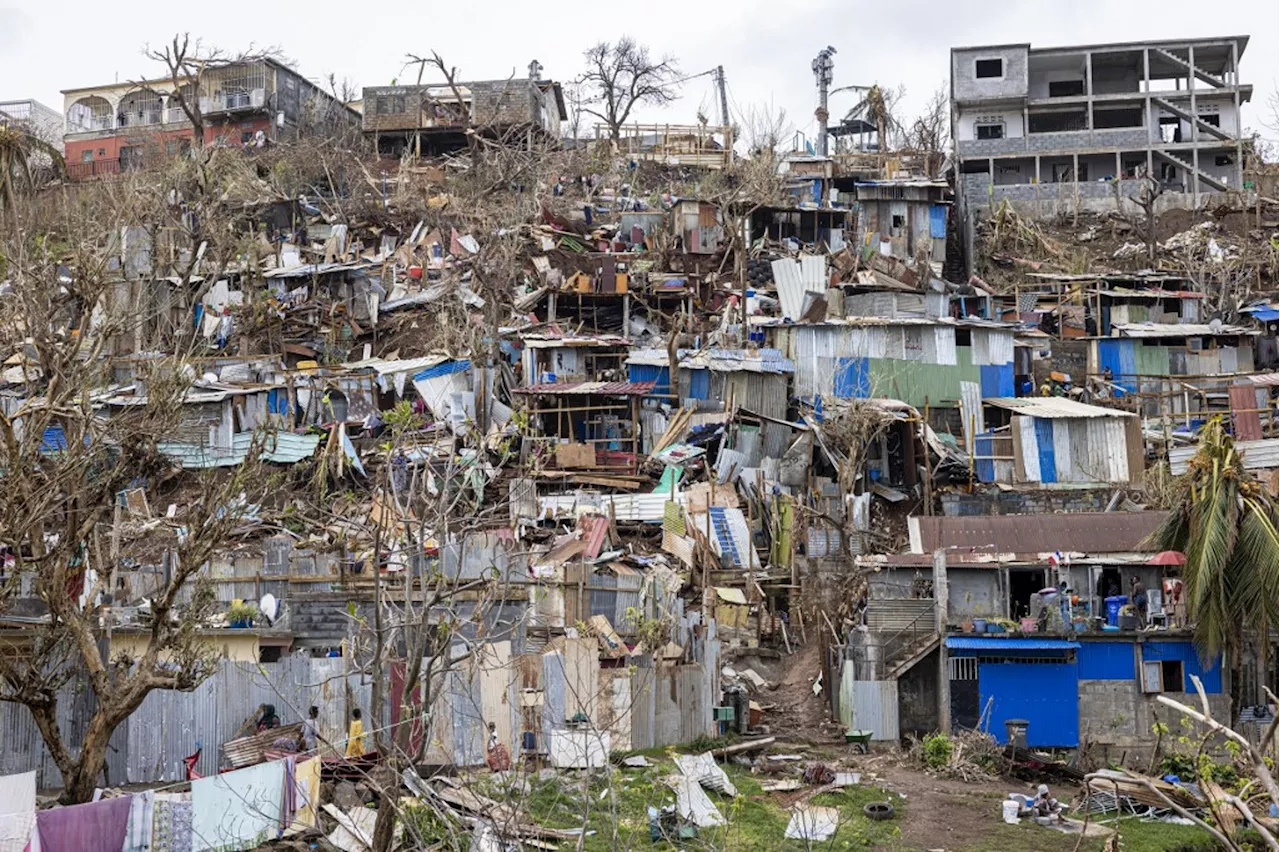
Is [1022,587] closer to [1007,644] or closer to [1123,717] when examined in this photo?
[1007,644]

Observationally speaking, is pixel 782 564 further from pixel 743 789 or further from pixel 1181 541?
pixel 743 789

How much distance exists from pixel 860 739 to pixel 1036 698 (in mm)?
3113

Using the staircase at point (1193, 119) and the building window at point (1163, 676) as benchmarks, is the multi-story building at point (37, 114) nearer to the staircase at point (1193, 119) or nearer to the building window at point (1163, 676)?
the staircase at point (1193, 119)

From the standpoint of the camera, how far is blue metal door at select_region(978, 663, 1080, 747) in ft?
74.5

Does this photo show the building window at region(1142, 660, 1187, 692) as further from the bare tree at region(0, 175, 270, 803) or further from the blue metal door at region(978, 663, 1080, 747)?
the bare tree at region(0, 175, 270, 803)

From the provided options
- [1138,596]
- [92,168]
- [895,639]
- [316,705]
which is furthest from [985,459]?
[92,168]

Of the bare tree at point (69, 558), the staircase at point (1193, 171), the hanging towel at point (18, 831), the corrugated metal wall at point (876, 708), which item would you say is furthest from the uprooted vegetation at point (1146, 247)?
the hanging towel at point (18, 831)

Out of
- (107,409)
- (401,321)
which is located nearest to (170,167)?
(401,321)

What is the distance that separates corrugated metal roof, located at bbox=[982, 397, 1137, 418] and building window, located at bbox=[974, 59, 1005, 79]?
19.2m

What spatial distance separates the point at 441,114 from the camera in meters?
50.1

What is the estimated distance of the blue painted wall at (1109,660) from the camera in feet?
74.7

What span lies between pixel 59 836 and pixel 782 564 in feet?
57.5

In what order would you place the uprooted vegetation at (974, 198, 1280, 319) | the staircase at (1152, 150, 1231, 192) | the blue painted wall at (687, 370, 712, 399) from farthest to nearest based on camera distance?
the staircase at (1152, 150, 1231, 192) < the uprooted vegetation at (974, 198, 1280, 319) < the blue painted wall at (687, 370, 712, 399)

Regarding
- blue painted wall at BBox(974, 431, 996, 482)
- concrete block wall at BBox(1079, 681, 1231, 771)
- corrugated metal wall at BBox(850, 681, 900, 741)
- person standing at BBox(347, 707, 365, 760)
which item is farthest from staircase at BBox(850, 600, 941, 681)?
blue painted wall at BBox(974, 431, 996, 482)
